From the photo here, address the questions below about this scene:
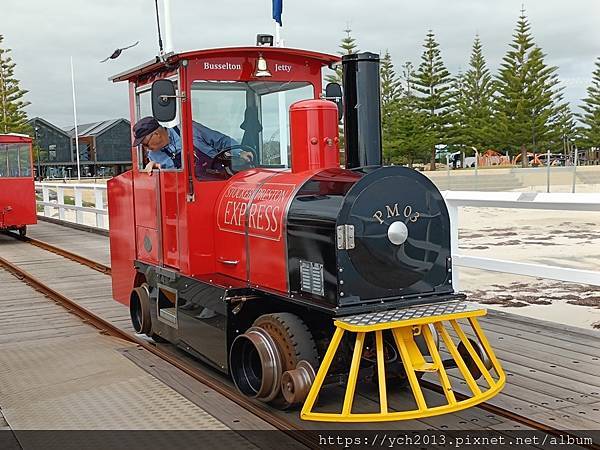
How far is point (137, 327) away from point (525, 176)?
32510 mm

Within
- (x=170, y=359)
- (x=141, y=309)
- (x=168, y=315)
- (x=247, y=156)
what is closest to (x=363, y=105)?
(x=247, y=156)

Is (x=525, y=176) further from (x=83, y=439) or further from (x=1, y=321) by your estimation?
(x=83, y=439)

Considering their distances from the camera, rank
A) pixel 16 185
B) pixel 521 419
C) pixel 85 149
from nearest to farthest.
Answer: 1. pixel 521 419
2. pixel 16 185
3. pixel 85 149

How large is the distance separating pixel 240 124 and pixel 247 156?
25 cm

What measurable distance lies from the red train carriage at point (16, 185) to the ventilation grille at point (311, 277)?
1314cm

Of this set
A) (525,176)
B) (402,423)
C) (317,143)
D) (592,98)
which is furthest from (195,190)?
(592,98)

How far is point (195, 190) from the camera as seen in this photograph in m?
5.49

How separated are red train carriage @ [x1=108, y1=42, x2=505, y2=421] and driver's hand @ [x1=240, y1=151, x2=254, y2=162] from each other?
4cm

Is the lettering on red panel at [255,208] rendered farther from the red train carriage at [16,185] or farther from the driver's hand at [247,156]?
the red train carriage at [16,185]

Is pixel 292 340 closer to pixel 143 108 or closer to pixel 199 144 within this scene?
pixel 199 144

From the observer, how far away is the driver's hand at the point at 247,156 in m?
5.69

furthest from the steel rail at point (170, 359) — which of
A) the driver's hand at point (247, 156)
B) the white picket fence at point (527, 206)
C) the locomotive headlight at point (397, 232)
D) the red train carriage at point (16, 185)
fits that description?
the red train carriage at point (16, 185)

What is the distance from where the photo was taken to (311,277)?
4.42 metres

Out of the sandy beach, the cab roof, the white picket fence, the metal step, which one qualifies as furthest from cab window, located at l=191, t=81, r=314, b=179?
the sandy beach
